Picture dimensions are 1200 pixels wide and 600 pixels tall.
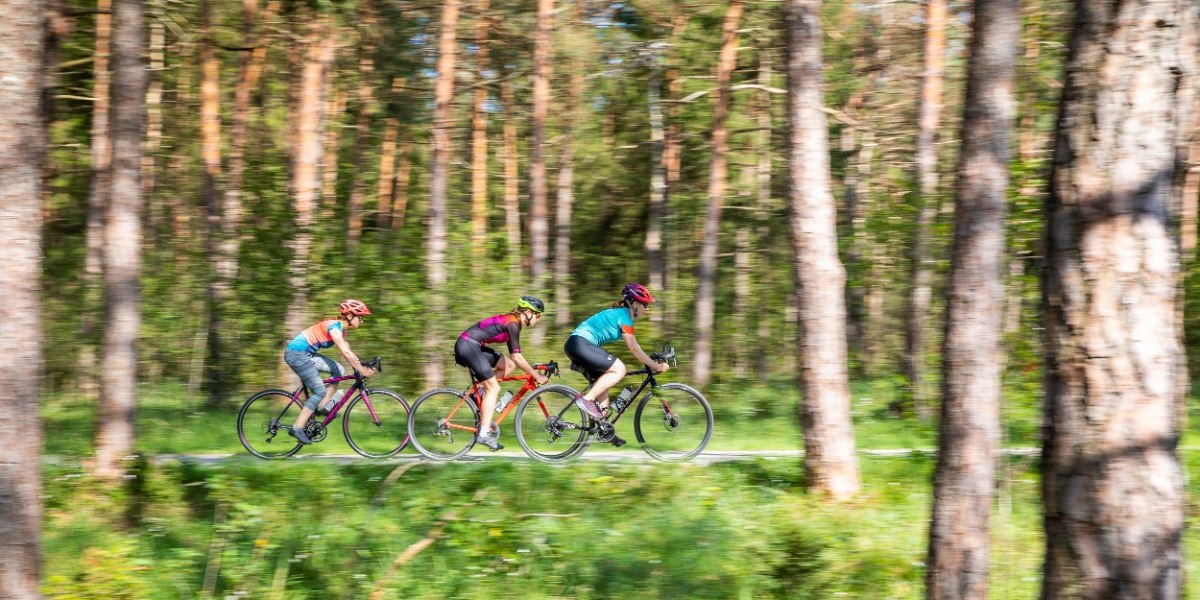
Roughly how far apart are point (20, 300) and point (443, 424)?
20.1 feet

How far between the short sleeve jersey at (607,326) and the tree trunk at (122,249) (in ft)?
14.8

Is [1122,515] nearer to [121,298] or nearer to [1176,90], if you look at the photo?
[1176,90]

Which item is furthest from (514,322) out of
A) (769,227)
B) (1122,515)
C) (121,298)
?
(769,227)

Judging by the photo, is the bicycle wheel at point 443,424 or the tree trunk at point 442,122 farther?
the tree trunk at point 442,122

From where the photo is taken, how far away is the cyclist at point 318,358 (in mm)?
11164

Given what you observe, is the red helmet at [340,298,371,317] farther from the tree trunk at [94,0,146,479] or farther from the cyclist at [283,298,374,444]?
the tree trunk at [94,0,146,479]

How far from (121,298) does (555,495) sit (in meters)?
4.69

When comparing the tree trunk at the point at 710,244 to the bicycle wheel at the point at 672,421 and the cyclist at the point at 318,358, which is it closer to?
the bicycle wheel at the point at 672,421

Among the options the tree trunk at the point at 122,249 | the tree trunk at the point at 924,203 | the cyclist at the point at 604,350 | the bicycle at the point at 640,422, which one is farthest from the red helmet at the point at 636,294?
the tree trunk at the point at 122,249

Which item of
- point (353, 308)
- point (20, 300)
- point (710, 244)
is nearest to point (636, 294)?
point (353, 308)

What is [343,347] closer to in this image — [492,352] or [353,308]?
[353,308]

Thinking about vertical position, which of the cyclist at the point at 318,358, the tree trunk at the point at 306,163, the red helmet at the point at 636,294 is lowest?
the cyclist at the point at 318,358

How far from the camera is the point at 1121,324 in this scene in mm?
3896

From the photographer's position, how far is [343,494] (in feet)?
31.9
